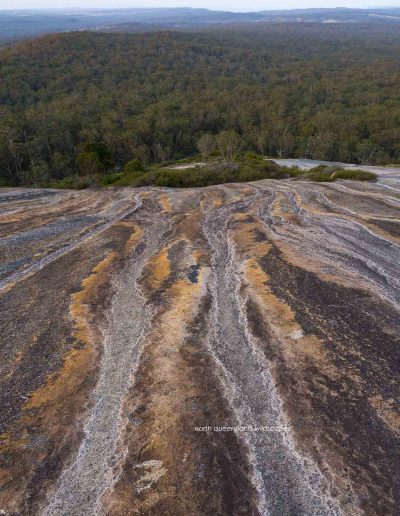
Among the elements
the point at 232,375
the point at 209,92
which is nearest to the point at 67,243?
the point at 232,375

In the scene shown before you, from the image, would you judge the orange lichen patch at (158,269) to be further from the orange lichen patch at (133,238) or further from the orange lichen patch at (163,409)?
the orange lichen patch at (163,409)

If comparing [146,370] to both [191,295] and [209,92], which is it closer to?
[191,295]

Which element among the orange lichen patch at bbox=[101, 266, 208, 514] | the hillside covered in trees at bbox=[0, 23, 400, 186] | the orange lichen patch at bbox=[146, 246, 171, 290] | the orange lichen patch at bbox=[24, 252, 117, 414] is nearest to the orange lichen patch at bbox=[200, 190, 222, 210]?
the orange lichen patch at bbox=[146, 246, 171, 290]

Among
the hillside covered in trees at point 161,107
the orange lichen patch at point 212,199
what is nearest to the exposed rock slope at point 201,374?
the orange lichen patch at point 212,199

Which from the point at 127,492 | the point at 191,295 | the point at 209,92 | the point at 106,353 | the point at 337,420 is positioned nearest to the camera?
the point at 127,492

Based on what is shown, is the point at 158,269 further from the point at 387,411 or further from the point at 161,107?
the point at 161,107

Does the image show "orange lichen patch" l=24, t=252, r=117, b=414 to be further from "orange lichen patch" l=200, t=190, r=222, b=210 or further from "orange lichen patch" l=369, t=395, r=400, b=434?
"orange lichen patch" l=200, t=190, r=222, b=210
